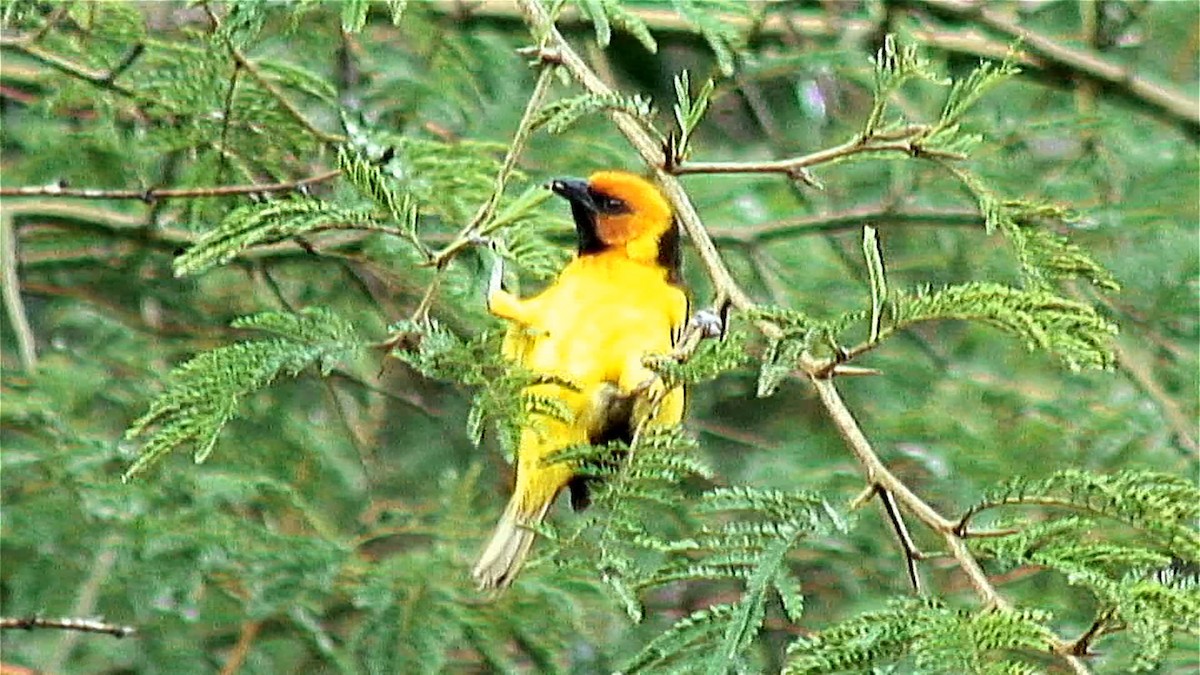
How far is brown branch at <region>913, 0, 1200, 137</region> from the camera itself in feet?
14.0

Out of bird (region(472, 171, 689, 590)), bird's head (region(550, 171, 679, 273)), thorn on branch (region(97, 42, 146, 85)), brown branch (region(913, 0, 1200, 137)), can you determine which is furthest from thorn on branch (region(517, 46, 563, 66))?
brown branch (region(913, 0, 1200, 137))

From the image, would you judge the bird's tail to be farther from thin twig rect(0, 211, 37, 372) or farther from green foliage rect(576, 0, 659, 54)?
thin twig rect(0, 211, 37, 372)

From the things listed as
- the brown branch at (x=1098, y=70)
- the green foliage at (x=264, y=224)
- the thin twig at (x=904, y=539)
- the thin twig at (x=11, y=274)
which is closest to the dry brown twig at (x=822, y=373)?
the thin twig at (x=904, y=539)

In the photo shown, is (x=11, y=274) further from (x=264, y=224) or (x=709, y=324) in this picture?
(x=709, y=324)

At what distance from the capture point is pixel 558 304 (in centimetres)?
269

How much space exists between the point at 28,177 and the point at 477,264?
4.61 feet

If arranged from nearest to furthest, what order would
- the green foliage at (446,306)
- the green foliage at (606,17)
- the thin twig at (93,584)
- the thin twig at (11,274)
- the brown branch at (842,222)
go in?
1. the green foliage at (606,17)
2. the green foliage at (446,306)
3. the thin twig at (11,274)
4. the thin twig at (93,584)
5. the brown branch at (842,222)

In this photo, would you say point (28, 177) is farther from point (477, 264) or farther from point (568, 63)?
point (568, 63)

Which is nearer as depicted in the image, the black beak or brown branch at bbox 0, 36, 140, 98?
the black beak

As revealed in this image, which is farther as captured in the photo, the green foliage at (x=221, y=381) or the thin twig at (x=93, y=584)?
the thin twig at (x=93, y=584)

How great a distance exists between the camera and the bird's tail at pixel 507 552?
2.70 metres

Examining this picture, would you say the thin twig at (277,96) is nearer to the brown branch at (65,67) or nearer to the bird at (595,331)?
the brown branch at (65,67)

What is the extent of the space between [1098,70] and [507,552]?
2.17 meters

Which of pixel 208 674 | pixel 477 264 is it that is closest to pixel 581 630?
pixel 208 674
